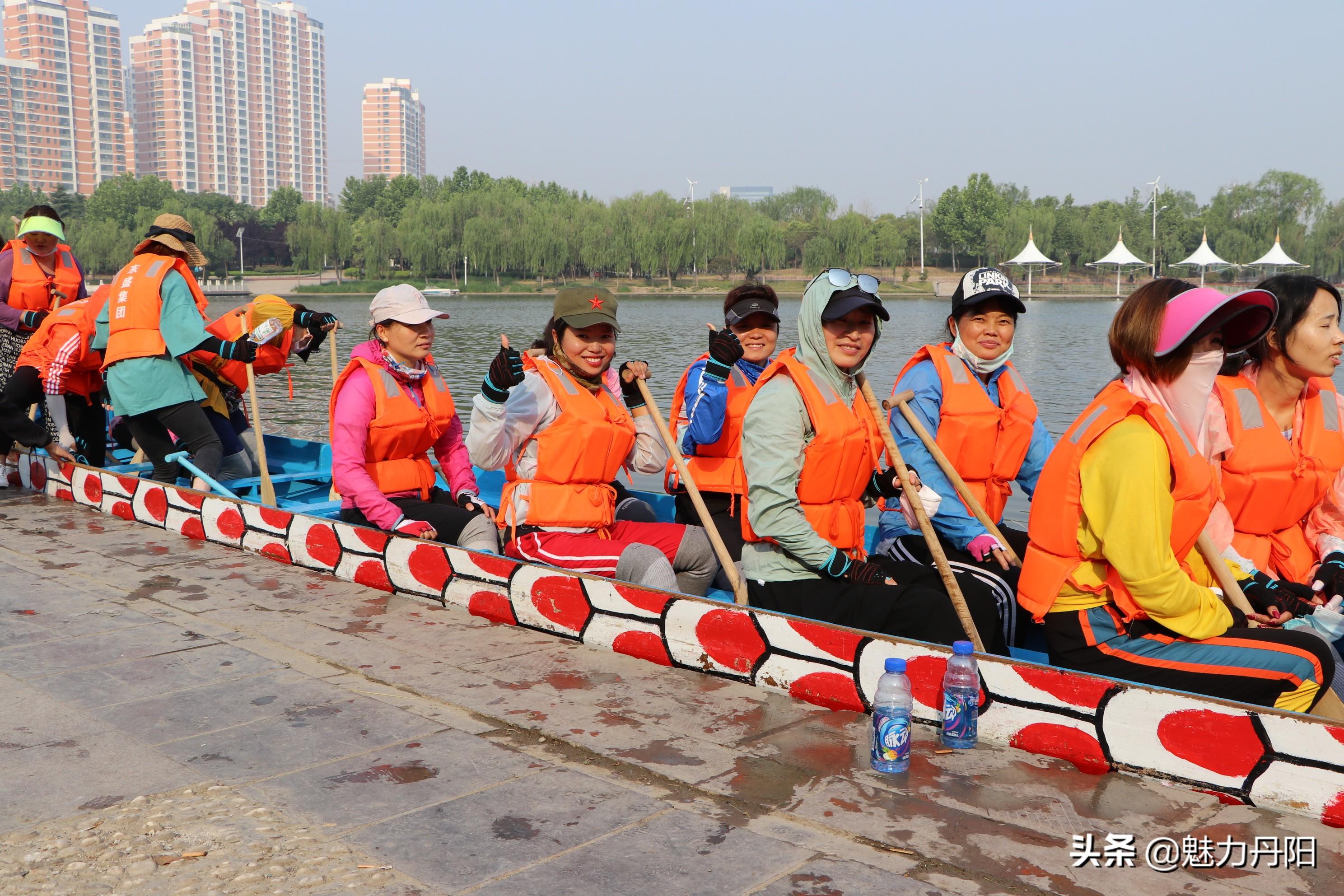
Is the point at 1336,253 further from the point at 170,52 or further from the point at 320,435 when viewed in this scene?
the point at 170,52

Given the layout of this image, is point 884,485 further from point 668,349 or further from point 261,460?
point 668,349

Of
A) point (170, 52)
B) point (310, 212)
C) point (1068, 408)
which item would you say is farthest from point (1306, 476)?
point (170, 52)

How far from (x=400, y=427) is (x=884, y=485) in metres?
2.36

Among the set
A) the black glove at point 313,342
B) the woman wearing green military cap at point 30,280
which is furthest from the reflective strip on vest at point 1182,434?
the woman wearing green military cap at point 30,280

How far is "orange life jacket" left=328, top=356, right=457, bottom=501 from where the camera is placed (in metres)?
5.26

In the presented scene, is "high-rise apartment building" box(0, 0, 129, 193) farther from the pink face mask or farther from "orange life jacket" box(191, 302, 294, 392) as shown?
the pink face mask

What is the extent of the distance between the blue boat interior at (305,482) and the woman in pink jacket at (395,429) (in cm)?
56

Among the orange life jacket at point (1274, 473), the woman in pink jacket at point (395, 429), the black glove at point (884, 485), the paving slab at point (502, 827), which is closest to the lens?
the paving slab at point (502, 827)

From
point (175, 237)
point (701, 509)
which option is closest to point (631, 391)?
point (701, 509)

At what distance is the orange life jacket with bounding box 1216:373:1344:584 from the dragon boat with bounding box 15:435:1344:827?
97 centimetres

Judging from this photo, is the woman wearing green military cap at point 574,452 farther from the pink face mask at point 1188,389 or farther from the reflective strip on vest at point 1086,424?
the pink face mask at point 1188,389

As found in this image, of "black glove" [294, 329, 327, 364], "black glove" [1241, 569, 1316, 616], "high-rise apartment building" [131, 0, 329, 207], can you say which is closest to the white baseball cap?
"black glove" [294, 329, 327, 364]

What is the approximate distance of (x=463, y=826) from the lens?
9.41 feet

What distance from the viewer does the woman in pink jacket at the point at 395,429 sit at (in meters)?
5.22
